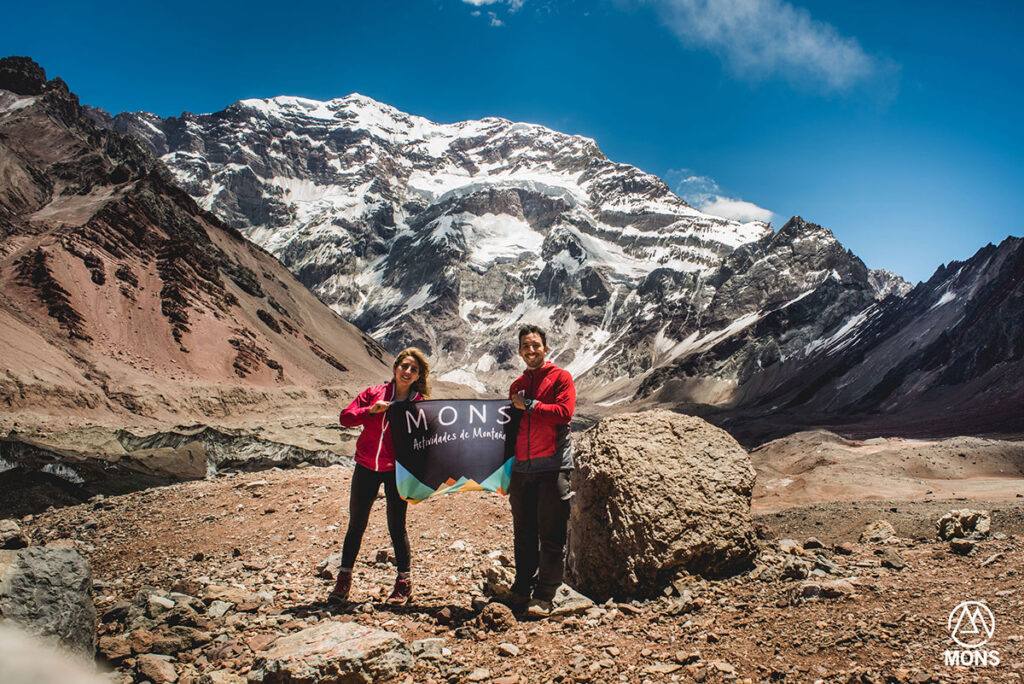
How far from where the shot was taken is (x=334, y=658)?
3.20 meters

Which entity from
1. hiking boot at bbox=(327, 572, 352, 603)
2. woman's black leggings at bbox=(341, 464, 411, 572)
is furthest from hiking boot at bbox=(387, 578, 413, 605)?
hiking boot at bbox=(327, 572, 352, 603)

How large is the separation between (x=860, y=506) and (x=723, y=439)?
953 centimetres

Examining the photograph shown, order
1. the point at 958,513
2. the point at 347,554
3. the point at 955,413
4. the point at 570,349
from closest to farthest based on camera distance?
the point at 347,554
the point at 958,513
the point at 955,413
the point at 570,349

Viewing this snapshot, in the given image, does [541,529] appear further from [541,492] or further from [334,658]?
[334,658]

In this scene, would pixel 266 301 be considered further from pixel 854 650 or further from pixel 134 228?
pixel 854 650

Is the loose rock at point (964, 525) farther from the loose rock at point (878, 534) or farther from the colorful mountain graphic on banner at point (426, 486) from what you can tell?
the colorful mountain graphic on banner at point (426, 486)

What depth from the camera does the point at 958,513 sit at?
7.36 metres

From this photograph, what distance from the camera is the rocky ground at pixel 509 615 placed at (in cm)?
326

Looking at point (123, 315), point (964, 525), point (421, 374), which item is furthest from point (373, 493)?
point (123, 315)

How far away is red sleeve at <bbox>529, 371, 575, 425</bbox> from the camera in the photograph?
4.62 metres

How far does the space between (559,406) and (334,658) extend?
97.1 inches

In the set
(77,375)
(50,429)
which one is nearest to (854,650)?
(50,429)

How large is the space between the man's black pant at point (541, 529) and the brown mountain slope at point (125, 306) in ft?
82.6

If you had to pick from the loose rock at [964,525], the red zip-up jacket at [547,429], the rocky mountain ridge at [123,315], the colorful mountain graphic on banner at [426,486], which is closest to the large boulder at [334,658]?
the colorful mountain graphic on banner at [426,486]
